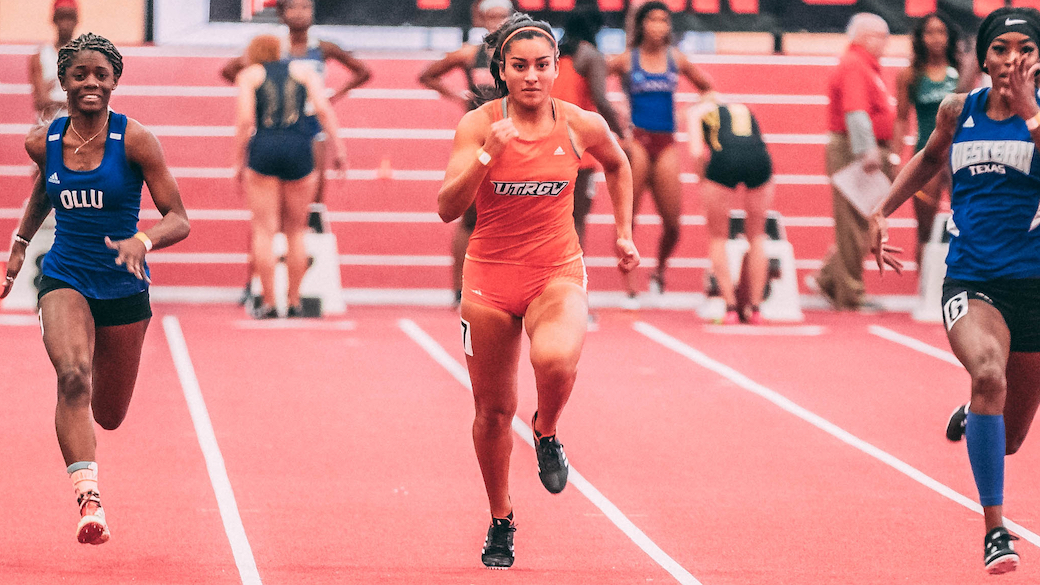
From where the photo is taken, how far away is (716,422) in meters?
8.80

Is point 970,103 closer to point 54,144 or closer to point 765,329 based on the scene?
point 54,144

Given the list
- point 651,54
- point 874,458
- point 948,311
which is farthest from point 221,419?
point 651,54

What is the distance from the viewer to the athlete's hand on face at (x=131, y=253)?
539cm

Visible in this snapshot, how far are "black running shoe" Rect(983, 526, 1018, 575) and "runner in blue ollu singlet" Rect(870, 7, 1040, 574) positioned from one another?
0.13 feet

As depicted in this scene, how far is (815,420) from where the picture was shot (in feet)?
29.3

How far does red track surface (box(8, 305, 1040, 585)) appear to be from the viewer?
19.0 ft

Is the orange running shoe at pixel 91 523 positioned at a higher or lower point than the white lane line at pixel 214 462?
higher

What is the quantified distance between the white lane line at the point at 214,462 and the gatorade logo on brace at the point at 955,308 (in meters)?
2.72

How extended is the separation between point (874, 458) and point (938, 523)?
137cm

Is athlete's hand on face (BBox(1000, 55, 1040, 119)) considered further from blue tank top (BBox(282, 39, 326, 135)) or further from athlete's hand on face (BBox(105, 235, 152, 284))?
blue tank top (BBox(282, 39, 326, 135))

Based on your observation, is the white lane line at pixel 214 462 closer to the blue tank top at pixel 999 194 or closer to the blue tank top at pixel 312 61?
the blue tank top at pixel 312 61

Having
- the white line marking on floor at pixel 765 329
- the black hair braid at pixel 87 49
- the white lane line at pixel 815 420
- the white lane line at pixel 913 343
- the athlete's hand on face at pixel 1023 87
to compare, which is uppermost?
the athlete's hand on face at pixel 1023 87

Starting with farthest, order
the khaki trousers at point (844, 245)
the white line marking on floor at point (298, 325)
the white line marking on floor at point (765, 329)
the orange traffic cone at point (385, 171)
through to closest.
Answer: the orange traffic cone at point (385, 171) < the khaki trousers at point (844, 245) < the white line marking on floor at point (765, 329) < the white line marking on floor at point (298, 325)

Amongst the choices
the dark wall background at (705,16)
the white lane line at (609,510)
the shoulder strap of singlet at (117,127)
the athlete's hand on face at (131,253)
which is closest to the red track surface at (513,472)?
the white lane line at (609,510)
